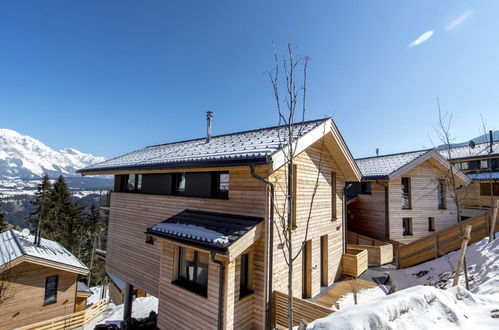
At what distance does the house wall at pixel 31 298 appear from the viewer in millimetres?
11703

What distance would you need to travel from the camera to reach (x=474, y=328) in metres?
3.55

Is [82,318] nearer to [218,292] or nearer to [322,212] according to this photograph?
[218,292]

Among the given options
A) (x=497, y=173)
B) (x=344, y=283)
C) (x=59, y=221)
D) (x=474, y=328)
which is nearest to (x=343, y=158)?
(x=344, y=283)

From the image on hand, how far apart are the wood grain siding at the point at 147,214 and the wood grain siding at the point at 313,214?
0.85 m

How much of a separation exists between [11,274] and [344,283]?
16.6 meters

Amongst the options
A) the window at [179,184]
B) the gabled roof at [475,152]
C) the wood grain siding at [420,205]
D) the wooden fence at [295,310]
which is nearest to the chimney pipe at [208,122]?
the window at [179,184]

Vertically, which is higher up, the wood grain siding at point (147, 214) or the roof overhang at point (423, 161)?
the roof overhang at point (423, 161)

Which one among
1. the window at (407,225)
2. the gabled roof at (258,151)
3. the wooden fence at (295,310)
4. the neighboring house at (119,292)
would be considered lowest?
the neighboring house at (119,292)

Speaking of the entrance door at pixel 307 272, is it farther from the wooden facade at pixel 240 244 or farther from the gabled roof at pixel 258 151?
the gabled roof at pixel 258 151

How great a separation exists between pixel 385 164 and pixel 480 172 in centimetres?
1171

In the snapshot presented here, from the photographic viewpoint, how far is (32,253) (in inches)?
500

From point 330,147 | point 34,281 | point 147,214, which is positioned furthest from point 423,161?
point 34,281

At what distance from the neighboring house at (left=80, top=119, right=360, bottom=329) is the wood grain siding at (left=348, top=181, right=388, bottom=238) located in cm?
690

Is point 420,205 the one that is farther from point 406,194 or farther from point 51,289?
point 51,289
